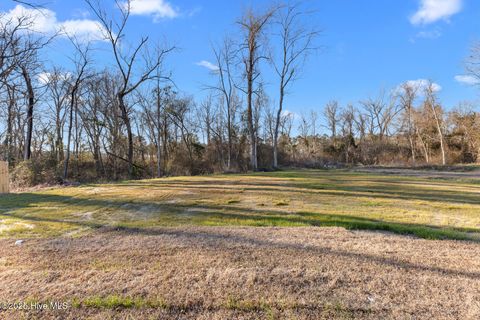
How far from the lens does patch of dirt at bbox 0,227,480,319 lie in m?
1.79

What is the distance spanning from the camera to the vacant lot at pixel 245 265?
1.82 metres

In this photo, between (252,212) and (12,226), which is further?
(252,212)

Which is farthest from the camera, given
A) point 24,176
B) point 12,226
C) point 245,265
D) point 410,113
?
point 410,113

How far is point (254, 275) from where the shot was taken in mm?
2232

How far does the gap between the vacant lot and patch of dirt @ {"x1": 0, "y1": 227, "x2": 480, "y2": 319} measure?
10 millimetres

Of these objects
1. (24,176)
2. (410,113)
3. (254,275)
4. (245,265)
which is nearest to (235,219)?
(245,265)

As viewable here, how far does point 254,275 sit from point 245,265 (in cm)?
23

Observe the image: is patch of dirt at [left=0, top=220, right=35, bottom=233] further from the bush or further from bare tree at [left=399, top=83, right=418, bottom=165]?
bare tree at [left=399, top=83, right=418, bottom=165]

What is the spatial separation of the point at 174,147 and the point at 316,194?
67.5ft

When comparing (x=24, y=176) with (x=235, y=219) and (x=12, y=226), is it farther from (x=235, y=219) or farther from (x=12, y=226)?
(x=235, y=219)

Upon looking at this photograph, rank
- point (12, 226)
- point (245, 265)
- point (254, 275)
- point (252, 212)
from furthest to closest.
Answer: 1. point (252, 212)
2. point (12, 226)
3. point (245, 265)
4. point (254, 275)

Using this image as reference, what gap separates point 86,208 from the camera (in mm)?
5551

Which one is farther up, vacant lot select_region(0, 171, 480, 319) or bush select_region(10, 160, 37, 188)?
bush select_region(10, 160, 37, 188)

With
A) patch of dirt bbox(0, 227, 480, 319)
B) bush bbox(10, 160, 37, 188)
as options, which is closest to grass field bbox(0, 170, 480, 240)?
patch of dirt bbox(0, 227, 480, 319)
